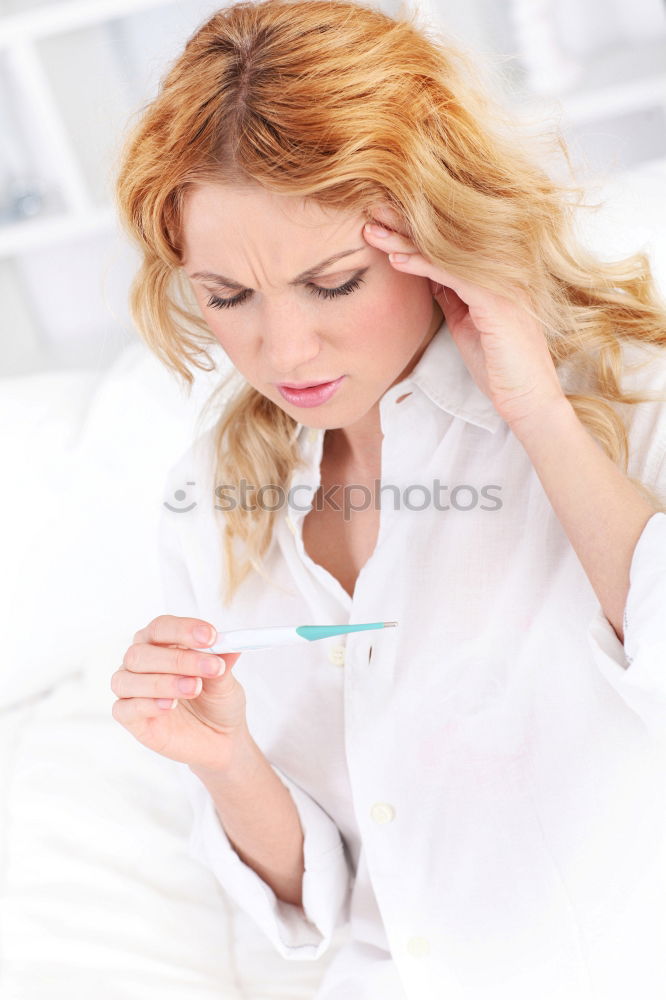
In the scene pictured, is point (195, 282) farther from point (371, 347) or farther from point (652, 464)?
point (652, 464)

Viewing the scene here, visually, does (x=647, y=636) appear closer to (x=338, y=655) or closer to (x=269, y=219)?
(x=338, y=655)

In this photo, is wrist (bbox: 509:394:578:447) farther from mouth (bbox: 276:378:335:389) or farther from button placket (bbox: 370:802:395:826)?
button placket (bbox: 370:802:395:826)

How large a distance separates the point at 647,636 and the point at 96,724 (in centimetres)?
107

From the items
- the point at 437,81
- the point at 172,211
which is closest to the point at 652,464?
the point at 437,81

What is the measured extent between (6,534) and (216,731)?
0.86 meters

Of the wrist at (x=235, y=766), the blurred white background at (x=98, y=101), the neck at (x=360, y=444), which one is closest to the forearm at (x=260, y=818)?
the wrist at (x=235, y=766)

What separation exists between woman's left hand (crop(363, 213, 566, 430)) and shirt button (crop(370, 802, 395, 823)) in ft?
1.40

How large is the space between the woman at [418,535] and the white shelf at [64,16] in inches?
43.2

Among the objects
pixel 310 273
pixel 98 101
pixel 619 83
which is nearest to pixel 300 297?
pixel 310 273

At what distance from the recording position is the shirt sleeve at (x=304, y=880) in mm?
1182

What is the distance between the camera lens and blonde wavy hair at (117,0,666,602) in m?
0.92

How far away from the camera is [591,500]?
0.92 meters

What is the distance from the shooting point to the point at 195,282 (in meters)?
1.04

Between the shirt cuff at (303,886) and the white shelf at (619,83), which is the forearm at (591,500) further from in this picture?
the white shelf at (619,83)
